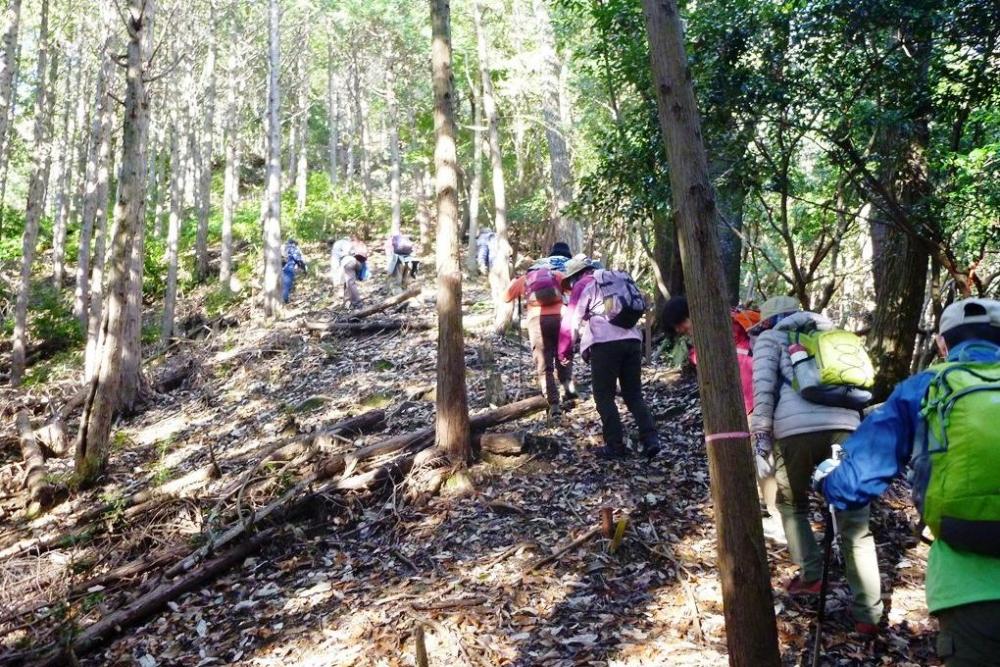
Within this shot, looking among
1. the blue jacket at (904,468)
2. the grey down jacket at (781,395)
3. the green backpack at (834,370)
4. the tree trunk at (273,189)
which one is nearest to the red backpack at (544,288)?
the grey down jacket at (781,395)

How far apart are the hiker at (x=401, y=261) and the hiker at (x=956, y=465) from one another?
15.7 metres

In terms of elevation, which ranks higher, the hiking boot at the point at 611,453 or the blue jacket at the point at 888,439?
the blue jacket at the point at 888,439

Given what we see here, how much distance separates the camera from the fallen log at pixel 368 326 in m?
14.4

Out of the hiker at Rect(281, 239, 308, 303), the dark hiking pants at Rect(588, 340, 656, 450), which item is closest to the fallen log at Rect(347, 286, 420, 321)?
the hiker at Rect(281, 239, 308, 303)

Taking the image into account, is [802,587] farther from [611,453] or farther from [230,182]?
[230,182]

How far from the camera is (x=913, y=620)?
177 inches

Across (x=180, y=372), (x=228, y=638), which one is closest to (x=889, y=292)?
(x=228, y=638)

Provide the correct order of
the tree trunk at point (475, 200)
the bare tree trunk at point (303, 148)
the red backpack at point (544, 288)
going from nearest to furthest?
1. the red backpack at point (544, 288)
2. the tree trunk at point (475, 200)
3. the bare tree trunk at point (303, 148)

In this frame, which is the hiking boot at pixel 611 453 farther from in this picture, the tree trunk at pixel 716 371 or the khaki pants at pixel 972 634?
the khaki pants at pixel 972 634

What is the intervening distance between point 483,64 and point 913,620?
46.4 feet

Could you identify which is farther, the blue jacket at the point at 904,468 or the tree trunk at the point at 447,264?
the tree trunk at the point at 447,264

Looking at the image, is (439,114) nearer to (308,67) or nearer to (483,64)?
(483,64)

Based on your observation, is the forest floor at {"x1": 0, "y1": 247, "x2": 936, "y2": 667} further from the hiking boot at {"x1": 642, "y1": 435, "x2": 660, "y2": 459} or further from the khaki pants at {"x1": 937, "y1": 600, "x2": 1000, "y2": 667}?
the khaki pants at {"x1": 937, "y1": 600, "x2": 1000, "y2": 667}

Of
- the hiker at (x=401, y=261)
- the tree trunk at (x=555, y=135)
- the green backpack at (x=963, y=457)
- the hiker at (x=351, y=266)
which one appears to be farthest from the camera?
the hiker at (x=401, y=261)
